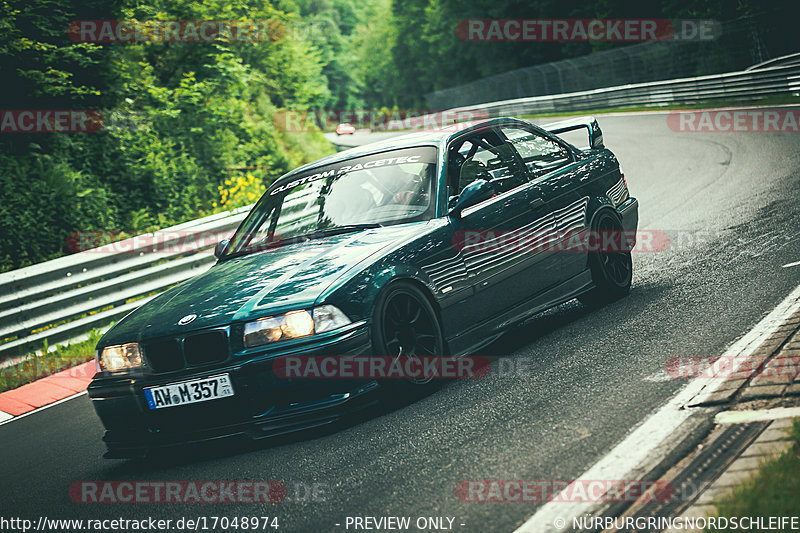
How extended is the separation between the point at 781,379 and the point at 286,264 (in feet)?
9.04

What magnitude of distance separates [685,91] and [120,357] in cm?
2663

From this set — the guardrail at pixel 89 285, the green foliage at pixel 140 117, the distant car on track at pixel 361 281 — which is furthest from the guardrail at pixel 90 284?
the distant car on track at pixel 361 281

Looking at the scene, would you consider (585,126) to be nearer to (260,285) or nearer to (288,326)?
(260,285)

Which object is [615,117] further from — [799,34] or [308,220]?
[308,220]

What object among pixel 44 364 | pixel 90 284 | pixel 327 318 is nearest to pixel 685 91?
pixel 90 284

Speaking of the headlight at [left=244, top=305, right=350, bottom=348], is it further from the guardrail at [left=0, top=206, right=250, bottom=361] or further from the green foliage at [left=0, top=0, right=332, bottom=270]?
the green foliage at [left=0, top=0, right=332, bottom=270]

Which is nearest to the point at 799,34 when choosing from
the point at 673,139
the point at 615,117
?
the point at 615,117

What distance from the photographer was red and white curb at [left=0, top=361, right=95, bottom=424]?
7320 mm

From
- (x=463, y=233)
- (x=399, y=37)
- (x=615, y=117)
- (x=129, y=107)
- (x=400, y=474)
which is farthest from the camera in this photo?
(x=399, y=37)

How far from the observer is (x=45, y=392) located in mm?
7727

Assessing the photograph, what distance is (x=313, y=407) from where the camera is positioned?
4.59 metres

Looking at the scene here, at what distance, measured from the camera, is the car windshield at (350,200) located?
18.7ft

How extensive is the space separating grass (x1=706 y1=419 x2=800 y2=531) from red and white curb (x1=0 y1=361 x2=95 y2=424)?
5635 millimetres

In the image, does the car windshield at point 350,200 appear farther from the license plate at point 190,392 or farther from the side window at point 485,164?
the license plate at point 190,392
